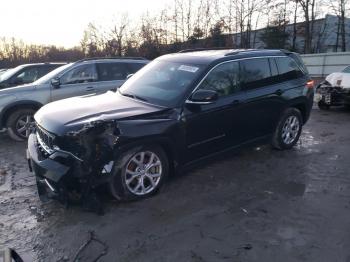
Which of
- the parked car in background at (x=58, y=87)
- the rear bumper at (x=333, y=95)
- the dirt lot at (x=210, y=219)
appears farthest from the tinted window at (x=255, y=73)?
the rear bumper at (x=333, y=95)

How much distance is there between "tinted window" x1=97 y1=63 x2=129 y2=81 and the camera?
28.7 ft

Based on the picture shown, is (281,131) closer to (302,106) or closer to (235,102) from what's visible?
(302,106)

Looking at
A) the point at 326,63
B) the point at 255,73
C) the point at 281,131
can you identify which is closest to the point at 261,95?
the point at 255,73

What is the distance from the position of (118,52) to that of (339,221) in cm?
3186

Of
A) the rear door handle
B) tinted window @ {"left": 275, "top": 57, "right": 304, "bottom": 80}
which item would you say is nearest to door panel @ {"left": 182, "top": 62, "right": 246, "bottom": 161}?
the rear door handle

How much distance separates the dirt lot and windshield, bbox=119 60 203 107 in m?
1.23

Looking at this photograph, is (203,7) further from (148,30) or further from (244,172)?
(244,172)

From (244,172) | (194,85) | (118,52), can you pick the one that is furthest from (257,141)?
(118,52)

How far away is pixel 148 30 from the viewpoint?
34969 mm

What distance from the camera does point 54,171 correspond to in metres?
3.90

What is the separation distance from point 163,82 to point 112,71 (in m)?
4.02

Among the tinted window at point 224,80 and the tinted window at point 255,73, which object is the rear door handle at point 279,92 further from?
the tinted window at point 224,80

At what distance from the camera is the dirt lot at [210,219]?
3.41 metres

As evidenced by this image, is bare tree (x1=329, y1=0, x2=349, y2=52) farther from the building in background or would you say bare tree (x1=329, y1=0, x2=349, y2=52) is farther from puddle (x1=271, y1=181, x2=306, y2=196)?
puddle (x1=271, y1=181, x2=306, y2=196)
